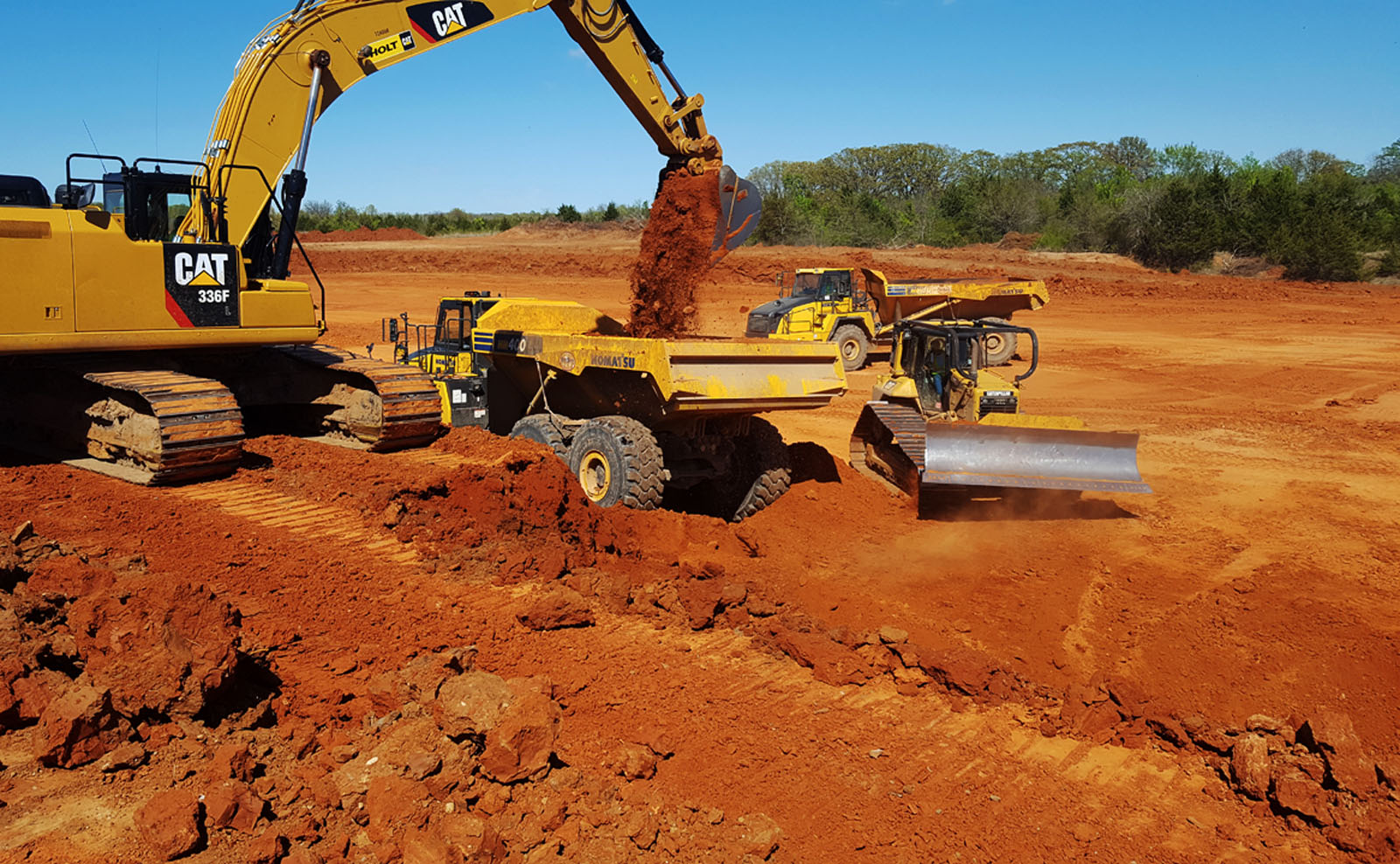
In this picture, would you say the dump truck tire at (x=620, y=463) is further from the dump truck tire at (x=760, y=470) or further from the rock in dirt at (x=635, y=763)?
the rock in dirt at (x=635, y=763)

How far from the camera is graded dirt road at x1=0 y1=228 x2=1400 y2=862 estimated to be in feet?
13.2

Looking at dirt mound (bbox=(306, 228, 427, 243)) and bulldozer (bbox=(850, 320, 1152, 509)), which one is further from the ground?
dirt mound (bbox=(306, 228, 427, 243))

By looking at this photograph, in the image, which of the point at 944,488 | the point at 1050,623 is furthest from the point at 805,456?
the point at 1050,623

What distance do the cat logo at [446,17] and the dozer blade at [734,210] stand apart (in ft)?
8.95

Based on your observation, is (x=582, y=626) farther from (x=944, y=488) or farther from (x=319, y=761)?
(x=944, y=488)

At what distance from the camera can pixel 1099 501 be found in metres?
10.5

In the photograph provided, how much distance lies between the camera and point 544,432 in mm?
9539

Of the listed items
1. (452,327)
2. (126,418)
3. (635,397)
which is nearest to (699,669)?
(635,397)

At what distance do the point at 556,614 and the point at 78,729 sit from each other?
2.55m

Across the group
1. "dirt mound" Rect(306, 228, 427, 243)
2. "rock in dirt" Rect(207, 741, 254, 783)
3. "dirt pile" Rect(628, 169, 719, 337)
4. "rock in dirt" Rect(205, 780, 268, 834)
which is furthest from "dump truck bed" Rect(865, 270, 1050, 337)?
"dirt mound" Rect(306, 228, 427, 243)

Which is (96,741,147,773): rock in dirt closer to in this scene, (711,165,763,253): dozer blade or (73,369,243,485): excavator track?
(73,369,243,485): excavator track

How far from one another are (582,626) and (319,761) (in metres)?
2.08

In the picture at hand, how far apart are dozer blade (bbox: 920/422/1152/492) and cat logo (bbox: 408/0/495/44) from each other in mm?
5832

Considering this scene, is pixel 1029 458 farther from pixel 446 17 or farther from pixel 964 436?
pixel 446 17
